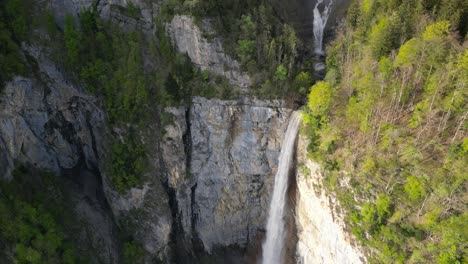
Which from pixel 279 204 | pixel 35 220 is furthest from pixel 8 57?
pixel 279 204

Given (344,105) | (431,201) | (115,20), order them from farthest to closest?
(115,20)
(344,105)
(431,201)

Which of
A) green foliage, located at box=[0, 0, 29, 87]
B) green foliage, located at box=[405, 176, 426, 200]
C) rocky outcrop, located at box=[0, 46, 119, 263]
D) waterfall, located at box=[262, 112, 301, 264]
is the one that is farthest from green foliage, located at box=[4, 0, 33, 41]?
green foliage, located at box=[405, 176, 426, 200]

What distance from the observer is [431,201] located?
21.4 metres

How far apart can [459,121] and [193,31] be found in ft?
71.9

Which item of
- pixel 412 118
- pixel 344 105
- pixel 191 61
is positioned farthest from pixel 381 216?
pixel 191 61

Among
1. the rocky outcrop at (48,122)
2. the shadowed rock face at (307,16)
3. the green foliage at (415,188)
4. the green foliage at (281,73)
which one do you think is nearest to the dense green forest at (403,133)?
the green foliage at (415,188)

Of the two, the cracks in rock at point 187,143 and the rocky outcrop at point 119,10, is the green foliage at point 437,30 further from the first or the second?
the rocky outcrop at point 119,10

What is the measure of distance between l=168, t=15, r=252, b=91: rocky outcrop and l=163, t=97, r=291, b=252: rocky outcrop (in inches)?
92.1

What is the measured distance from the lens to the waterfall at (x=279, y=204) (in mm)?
30406

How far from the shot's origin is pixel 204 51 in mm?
30453

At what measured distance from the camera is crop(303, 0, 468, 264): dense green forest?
21234mm

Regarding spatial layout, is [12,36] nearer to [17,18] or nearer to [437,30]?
[17,18]

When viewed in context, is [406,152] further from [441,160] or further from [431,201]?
[431,201]

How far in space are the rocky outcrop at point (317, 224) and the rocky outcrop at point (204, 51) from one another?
27.0 feet
